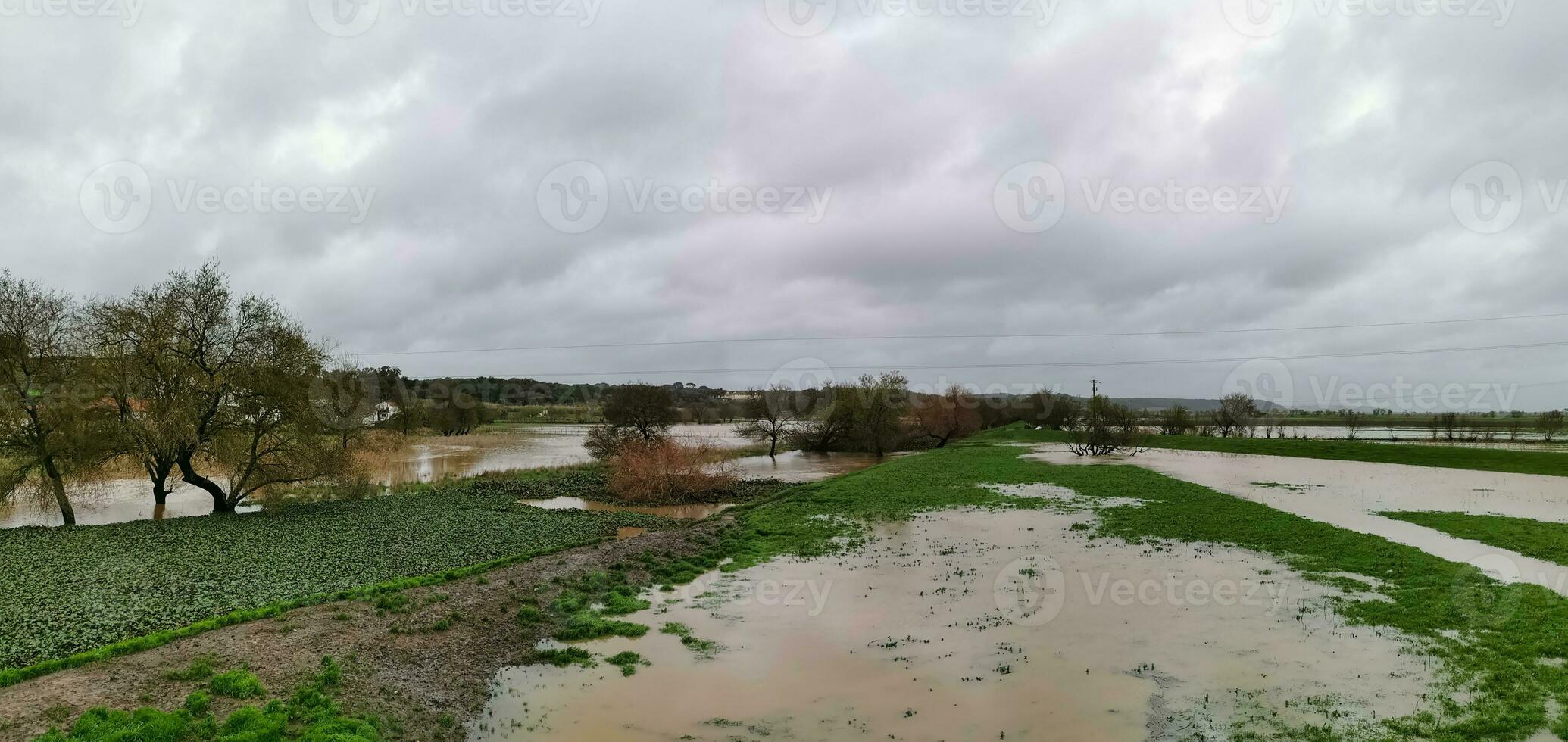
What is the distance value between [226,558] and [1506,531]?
32.4m

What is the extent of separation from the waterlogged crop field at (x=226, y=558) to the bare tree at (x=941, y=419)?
2045 inches

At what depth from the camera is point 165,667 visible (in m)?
9.69

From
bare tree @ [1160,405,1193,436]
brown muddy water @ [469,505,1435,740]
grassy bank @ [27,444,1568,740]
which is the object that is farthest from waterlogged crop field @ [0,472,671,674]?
bare tree @ [1160,405,1193,436]

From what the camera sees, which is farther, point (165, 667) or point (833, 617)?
point (833, 617)

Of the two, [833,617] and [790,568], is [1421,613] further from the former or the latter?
[790,568]

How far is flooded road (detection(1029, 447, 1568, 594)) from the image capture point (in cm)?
1619

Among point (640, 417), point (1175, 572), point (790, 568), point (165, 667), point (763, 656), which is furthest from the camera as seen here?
point (640, 417)

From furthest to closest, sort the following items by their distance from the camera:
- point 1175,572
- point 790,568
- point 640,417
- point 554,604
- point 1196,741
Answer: point 640,417 < point 790,568 < point 1175,572 < point 554,604 < point 1196,741

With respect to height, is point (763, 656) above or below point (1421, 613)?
below

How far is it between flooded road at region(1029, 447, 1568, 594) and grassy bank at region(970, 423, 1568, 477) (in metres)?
1.75

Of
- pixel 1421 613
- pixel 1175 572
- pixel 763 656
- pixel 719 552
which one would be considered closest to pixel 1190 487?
pixel 1175 572

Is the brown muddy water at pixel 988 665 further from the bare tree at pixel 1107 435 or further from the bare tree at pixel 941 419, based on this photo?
the bare tree at pixel 941 419

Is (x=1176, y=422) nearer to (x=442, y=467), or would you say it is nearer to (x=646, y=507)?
(x=646, y=507)

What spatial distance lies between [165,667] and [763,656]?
27.4ft
